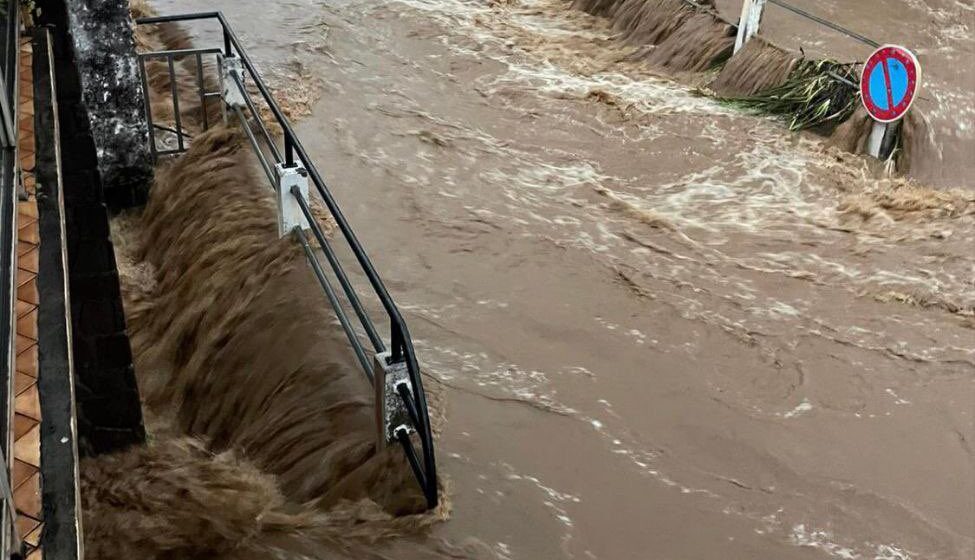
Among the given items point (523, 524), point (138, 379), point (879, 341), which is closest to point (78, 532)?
point (523, 524)

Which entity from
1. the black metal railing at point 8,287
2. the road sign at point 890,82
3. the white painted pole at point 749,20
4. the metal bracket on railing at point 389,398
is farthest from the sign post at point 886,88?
the black metal railing at point 8,287

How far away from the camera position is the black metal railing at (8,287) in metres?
2.21

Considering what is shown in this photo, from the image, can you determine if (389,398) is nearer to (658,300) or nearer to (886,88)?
(658,300)

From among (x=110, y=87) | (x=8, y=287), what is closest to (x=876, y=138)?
(x=110, y=87)

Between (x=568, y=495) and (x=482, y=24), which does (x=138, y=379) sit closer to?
(x=568, y=495)

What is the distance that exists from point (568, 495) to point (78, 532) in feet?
7.62

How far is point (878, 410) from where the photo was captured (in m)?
4.98

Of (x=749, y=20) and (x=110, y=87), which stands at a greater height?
(x=749, y=20)

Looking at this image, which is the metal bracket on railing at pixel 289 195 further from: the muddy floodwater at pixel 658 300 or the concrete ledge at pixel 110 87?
the concrete ledge at pixel 110 87

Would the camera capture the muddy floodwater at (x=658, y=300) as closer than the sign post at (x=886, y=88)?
Yes

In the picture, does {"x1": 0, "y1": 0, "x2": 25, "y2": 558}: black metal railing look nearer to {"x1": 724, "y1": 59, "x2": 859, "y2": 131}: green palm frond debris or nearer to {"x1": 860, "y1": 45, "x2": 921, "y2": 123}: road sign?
{"x1": 860, "y1": 45, "x2": 921, "y2": 123}: road sign

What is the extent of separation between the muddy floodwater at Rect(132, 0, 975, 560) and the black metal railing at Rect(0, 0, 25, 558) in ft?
5.81

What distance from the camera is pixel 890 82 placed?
7551 millimetres

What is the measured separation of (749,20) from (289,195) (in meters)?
5.93
